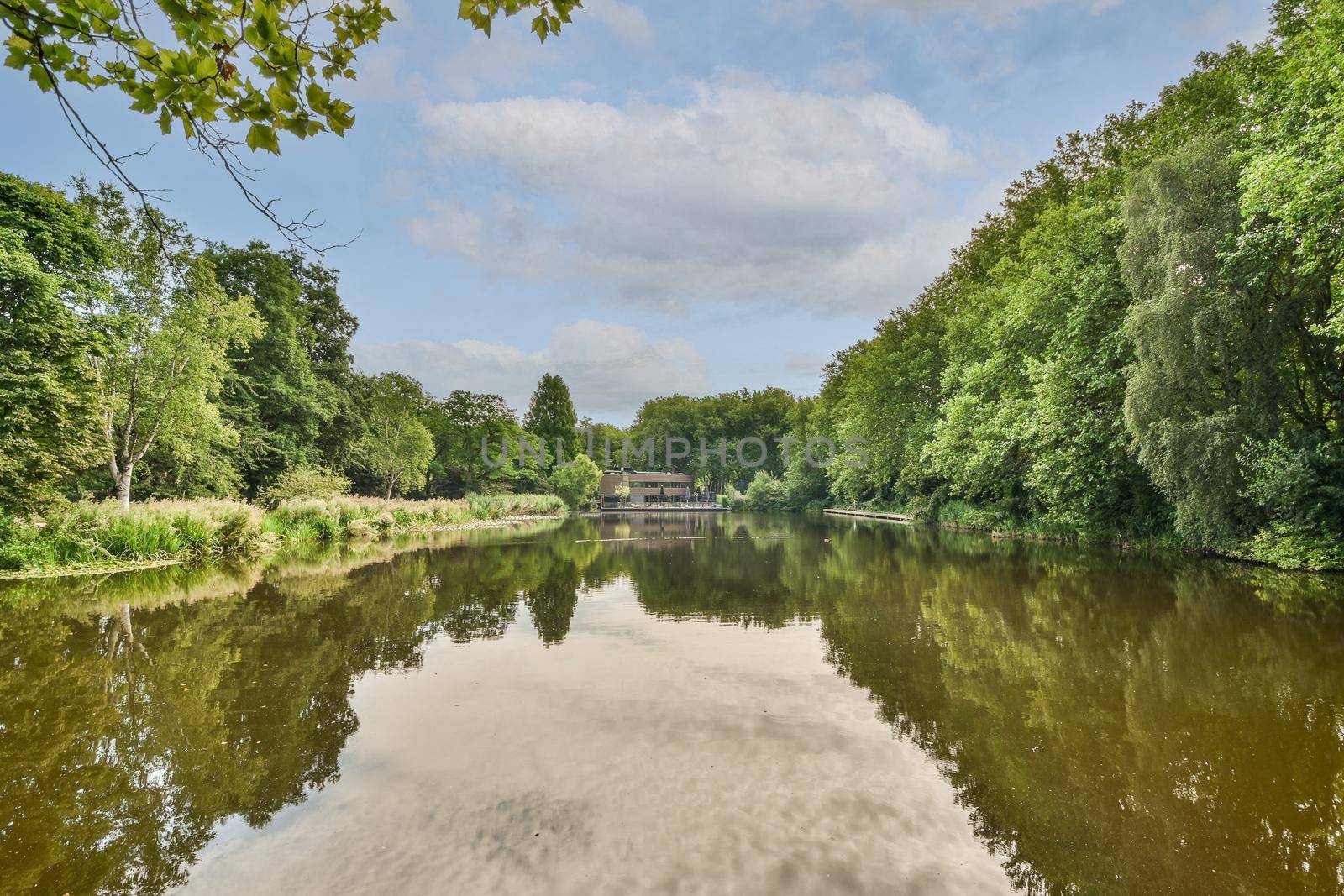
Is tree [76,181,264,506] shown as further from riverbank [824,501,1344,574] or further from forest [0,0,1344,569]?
riverbank [824,501,1344,574]

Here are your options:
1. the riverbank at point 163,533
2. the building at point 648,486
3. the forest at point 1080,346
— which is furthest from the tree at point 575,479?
the riverbank at point 163,533

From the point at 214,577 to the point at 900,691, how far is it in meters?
13.0

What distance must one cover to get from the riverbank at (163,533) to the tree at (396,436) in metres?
15.7

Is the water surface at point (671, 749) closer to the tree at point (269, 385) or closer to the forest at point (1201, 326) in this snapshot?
the forest at point (1201, 326)

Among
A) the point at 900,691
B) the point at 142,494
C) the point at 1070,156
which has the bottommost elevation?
the point at 900,691

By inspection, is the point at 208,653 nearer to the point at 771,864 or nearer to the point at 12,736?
the point at 12,736

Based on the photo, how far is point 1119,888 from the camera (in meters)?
2.76

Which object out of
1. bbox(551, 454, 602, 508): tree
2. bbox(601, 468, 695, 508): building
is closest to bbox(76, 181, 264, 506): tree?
bbox(551, 454, 602, 508): tree

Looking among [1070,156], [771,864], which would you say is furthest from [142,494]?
[1070,156]

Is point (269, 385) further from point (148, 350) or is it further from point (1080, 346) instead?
point (1080, 346)

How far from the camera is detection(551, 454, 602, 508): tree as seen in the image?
187 feet

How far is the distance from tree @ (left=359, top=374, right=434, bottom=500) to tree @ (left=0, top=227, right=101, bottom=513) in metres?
24.3

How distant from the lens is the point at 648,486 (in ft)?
285

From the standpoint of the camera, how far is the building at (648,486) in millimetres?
81062
